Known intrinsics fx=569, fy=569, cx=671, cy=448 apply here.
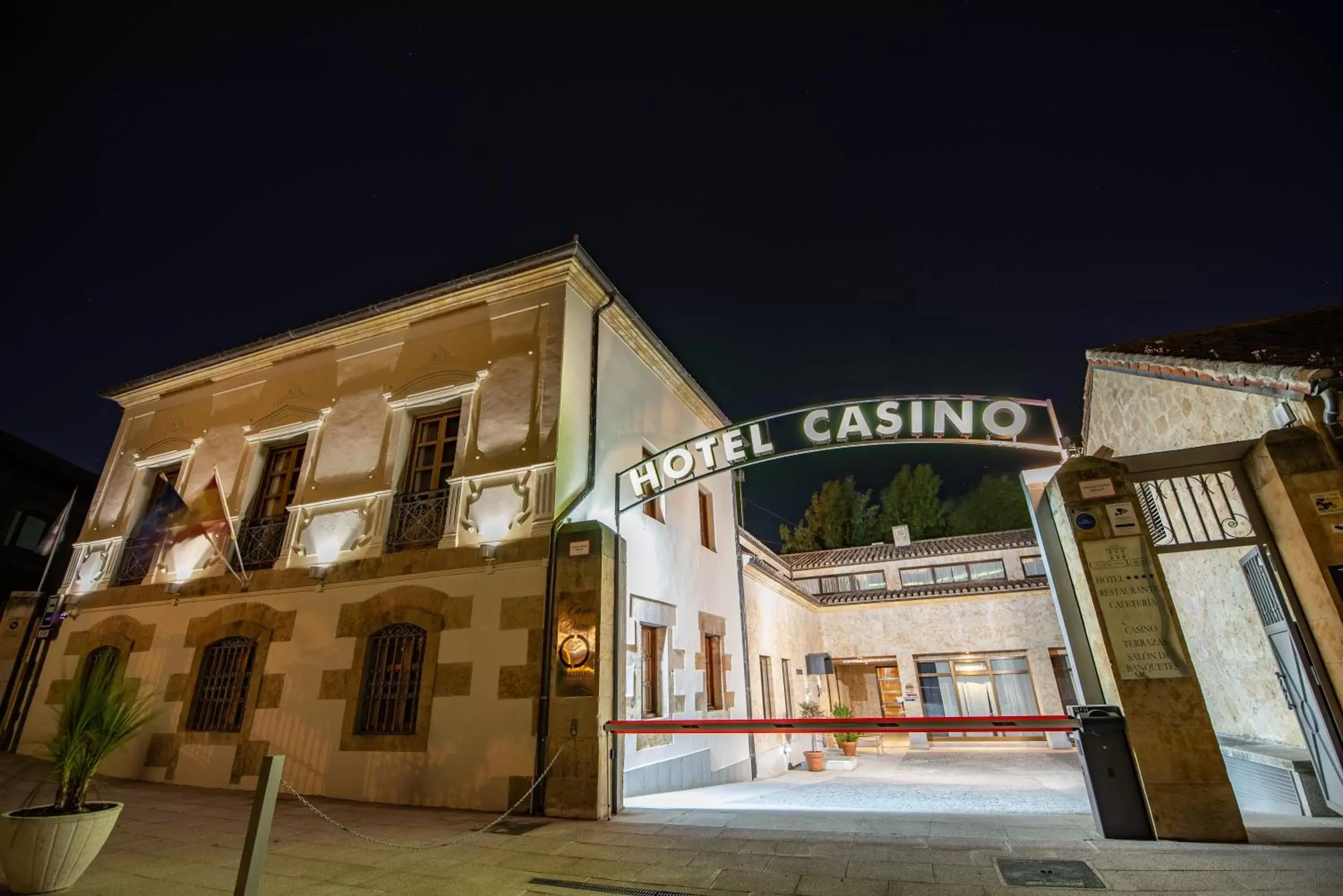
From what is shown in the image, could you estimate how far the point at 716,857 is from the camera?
4371 mm

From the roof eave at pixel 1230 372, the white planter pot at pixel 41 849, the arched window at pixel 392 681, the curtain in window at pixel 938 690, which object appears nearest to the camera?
the white planter pot at pixel 41 849

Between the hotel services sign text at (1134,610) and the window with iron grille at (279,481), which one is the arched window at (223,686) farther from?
the hotel services sign text at (1134,610)

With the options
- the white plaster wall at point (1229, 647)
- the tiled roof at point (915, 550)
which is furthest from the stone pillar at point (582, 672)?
the tiled roof at point (915, 550)

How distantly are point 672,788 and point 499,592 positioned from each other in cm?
427

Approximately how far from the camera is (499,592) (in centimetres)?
725

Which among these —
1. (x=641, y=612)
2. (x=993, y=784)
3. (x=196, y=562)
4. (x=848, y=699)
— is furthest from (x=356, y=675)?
(x=848, y=699)

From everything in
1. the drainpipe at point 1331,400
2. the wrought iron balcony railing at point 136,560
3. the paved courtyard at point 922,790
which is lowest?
the paved courtyard at point 922,790

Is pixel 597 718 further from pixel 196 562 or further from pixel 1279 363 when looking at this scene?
pixel 196 562

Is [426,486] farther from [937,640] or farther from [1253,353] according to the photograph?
[937,640]

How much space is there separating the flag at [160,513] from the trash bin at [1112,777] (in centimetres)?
1245

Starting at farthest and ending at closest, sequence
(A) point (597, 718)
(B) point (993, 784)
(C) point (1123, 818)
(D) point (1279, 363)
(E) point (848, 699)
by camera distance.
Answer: (E) point (848, 699) < (B) point (993, 784) < (A) point (597, 718) < (D) point (1279, 363) < (C) point (1123, 818)

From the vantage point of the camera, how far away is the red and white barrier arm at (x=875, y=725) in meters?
4.54

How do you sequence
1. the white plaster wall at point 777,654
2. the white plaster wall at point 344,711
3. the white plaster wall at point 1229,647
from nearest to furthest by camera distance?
the white plaster wall at point 1229,647, the white plaster wall at point 344,711, the white plaster wall at point 777,654

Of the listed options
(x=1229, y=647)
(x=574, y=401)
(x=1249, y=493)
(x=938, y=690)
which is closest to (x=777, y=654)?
(x=938, y=690)
